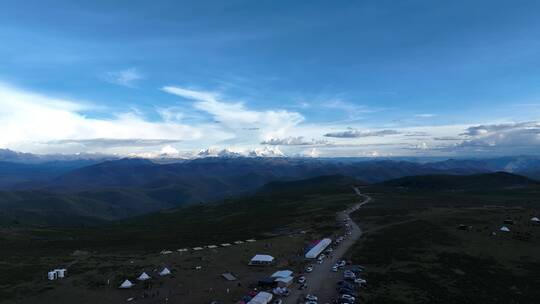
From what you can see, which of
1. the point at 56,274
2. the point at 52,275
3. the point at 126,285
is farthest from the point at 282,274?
the point at 52,275

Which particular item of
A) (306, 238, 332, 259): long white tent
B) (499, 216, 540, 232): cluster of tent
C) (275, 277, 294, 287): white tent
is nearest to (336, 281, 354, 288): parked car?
(275, 277, 294, 287): white tent

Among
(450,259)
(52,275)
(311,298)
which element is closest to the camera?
(311,298)

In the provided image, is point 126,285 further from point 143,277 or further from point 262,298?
point 262,298

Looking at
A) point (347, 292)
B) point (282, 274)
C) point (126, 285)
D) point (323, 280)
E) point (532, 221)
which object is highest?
point (282, 274)

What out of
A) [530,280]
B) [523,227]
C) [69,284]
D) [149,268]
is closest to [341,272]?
[530,280]

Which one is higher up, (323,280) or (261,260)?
(261,260)

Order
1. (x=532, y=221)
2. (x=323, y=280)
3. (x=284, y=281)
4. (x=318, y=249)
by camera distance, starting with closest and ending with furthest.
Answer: (x=284, y=281) → (x=323, y=280) → (x=318, y=249) → (x=532, y=221)
